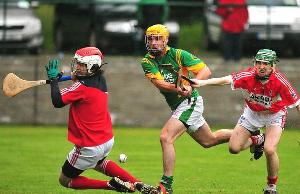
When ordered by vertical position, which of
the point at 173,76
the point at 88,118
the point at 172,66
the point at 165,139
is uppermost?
the point at 172,66

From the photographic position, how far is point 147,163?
15.3m

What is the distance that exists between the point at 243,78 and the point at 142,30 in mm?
8858

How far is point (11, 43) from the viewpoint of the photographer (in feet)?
69.9

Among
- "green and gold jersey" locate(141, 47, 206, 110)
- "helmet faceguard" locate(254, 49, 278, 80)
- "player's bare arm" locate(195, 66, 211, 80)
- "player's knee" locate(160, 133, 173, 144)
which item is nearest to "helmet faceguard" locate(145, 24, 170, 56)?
"green and gold jersey" locate(141, 47, 206, 110)

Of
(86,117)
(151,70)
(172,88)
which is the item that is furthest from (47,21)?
(86,117)

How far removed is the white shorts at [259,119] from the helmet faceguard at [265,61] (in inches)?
23.9

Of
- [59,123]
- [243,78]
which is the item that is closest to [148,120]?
[59,123]

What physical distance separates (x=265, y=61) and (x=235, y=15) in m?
8.81

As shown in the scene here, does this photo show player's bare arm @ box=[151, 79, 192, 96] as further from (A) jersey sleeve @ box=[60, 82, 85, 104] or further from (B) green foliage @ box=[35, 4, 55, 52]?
(B) green foliage @ box=[35, 4, 55, 52]

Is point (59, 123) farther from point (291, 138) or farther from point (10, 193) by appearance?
point (10, 193)

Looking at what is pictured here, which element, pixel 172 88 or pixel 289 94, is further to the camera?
pixel 172 88

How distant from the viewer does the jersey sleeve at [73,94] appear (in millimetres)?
10938

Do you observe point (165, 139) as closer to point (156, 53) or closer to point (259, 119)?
point (156, 53)

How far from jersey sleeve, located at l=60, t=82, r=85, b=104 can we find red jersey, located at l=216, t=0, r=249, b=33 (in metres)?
10.0
